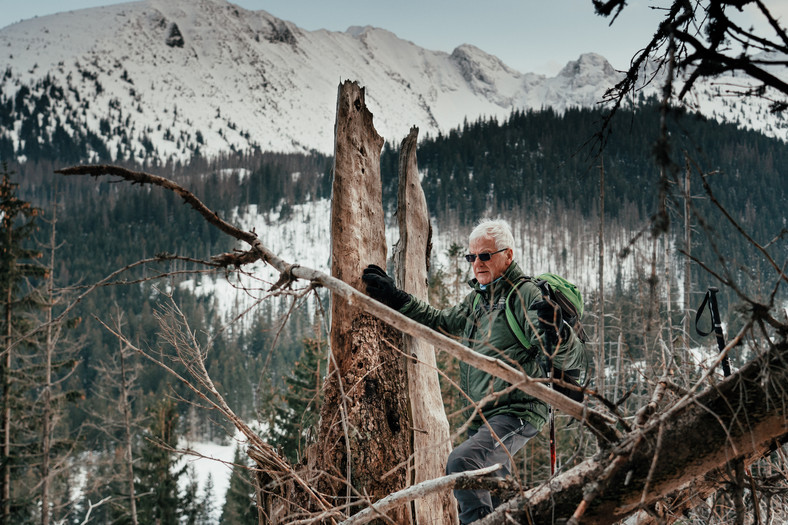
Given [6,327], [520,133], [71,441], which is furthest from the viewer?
[520,133]

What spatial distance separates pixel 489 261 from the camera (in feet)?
9.77

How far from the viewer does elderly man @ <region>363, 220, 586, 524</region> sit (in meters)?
2.52

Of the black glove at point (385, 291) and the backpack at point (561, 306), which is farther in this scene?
the black glove at point (385, 291)

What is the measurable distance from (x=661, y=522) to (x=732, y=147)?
4252 inches

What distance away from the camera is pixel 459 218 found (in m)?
86.2

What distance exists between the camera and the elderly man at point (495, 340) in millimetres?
2523

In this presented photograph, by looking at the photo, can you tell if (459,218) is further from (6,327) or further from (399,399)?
(399,399)

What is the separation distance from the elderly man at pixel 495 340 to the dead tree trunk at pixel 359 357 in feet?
0.77

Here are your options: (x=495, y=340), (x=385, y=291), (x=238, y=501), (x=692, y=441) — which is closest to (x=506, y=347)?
(x=495, y=340)

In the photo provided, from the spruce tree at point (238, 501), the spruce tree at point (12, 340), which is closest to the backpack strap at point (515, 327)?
the spruce tree at point (12, 340)

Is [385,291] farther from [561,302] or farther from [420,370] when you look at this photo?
[561,302]

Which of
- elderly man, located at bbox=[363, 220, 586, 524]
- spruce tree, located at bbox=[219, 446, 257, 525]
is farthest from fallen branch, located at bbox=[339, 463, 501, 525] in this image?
spruce tree, located at bbox=[219, 446, 257, 525]

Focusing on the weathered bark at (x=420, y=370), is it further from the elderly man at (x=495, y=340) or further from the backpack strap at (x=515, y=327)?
the backpack strap at (x=515, y=327)

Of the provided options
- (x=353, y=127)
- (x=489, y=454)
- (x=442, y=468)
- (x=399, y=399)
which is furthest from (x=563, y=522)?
(x=353, y=127)
